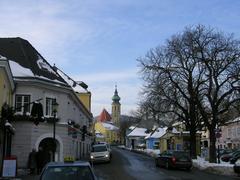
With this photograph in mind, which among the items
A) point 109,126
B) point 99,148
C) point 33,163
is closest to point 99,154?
point 99,148

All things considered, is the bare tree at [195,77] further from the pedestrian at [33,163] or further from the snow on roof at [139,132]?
the snow on roof at [139,132]

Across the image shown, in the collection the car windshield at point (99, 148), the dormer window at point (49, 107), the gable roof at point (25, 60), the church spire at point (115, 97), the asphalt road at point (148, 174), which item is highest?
the church spire at point (115, 97)

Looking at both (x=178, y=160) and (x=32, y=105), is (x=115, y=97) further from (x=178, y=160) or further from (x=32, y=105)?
(x=32, y=105)

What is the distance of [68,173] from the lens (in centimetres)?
1197

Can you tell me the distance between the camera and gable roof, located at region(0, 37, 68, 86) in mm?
38281

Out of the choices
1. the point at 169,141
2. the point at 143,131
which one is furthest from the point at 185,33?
the point at 143,131

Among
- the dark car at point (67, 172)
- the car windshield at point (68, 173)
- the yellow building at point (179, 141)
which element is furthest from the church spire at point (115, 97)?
the car windshield at point (68, 173)

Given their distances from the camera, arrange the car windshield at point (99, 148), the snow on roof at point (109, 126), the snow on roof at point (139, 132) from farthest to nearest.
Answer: the snow on roof at point (109, 126), the snow on roof at point (139, 132), the car windshield at point (99, 148)

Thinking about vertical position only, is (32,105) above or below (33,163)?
above

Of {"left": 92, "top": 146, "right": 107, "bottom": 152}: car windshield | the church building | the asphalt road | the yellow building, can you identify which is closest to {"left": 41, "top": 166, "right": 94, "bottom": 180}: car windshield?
the asphalt road

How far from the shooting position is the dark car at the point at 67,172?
11.9m

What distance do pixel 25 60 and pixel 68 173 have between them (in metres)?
29.2

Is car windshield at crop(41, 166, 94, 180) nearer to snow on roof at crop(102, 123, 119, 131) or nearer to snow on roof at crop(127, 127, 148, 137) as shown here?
snow on roof at crop(127, 127, 148, 137)

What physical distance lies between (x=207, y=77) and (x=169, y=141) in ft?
111
